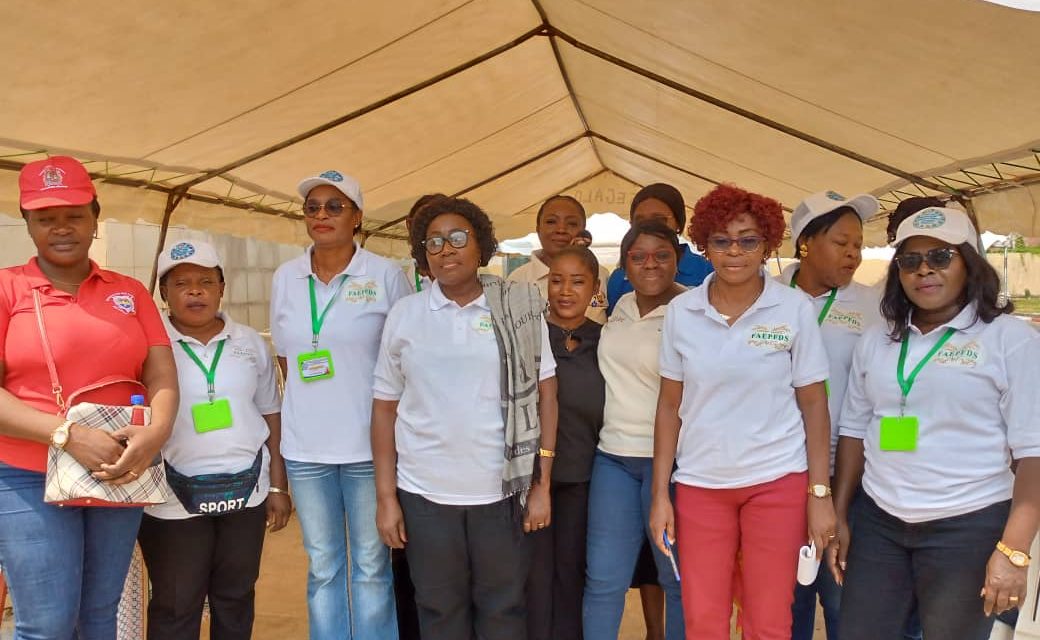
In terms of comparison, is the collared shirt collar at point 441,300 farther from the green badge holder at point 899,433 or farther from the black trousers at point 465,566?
the green badge holder at point 899,433

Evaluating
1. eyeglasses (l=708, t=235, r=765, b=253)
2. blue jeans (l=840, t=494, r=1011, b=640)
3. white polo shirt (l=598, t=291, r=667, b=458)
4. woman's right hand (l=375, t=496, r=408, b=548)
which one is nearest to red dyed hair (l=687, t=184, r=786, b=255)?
eyeglasses (l=708, t=235, r=765, b=253)

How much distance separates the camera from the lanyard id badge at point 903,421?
6.72ft

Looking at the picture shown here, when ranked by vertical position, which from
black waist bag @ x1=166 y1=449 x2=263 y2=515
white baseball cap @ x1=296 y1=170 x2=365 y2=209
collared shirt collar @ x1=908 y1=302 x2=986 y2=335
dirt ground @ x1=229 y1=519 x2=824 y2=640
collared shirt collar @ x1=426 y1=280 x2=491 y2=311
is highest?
white baseball cap @ x1=296 y1=170 x2=365 y2=209

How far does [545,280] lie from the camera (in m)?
3.63

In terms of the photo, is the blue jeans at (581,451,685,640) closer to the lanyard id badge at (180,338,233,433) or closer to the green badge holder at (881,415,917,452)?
the green badge holder at (881,415,917,452)

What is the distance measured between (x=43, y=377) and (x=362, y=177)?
17.0ft

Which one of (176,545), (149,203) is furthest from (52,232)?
(149,203)

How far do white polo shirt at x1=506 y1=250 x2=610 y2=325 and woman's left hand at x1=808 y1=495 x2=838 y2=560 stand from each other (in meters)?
1.19

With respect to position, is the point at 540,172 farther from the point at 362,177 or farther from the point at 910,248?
the point at 910,248

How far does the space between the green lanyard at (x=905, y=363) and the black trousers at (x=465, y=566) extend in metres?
1.17

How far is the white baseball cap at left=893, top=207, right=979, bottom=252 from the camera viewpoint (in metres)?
2.05

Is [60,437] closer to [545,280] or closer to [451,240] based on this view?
[451,240]

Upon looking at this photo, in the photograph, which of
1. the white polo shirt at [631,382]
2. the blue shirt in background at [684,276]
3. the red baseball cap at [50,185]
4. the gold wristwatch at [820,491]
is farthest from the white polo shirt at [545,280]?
the red baseball cap at [50,185]

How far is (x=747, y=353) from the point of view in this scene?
7.36ft
